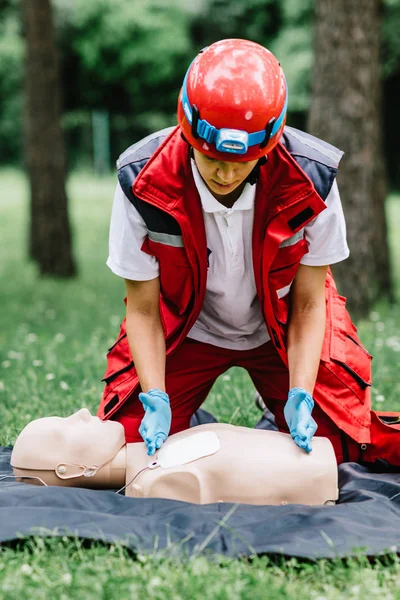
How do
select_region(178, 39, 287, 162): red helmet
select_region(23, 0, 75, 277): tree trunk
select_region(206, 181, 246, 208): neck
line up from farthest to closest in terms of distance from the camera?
select_region(23, 0, 75, 277): tree trunk, select_region(206, 181, 246, 208): neck, select_region(178, 39, 287, 162): red helmet

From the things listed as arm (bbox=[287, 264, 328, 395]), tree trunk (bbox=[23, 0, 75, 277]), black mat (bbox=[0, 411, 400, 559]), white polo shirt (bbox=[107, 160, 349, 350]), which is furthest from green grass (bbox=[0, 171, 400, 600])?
white polo shirt (bbox=[107, 160, 349, 350])

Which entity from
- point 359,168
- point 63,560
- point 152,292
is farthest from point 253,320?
point 359,168

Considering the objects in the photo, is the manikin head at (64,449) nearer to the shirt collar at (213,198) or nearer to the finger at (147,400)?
the finger at (147,400)

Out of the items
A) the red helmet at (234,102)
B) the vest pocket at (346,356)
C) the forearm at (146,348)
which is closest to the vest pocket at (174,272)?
the forearm at (146,348)

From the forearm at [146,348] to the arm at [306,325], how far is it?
497 mm

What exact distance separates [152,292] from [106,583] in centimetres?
122

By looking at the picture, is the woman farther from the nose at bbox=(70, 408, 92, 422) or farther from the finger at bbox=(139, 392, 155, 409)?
the nose at bbox=(70, 408, 92, 422)

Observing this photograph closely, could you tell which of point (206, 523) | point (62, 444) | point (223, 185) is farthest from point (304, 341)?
point (62, 444)

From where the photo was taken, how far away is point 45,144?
9.09m

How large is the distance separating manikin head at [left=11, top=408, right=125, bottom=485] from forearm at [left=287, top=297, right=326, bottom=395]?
722 millimetres

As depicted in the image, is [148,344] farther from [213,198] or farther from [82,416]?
[213,198]

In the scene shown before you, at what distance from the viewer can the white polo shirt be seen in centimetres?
297

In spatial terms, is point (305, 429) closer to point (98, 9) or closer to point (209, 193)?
point (209, 193)

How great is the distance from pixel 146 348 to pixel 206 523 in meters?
0.78
